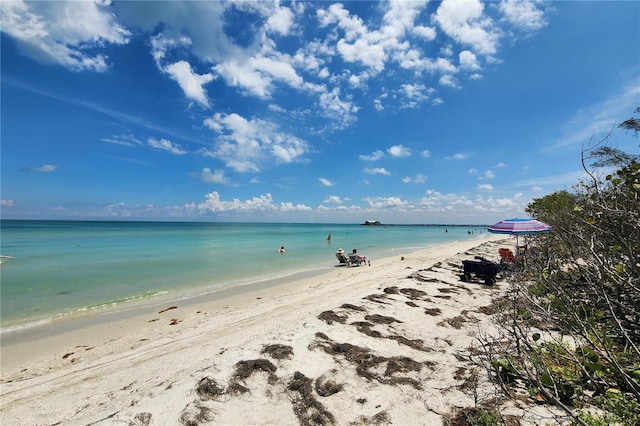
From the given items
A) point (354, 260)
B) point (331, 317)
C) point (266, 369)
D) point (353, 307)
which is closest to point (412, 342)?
point (331, 317)

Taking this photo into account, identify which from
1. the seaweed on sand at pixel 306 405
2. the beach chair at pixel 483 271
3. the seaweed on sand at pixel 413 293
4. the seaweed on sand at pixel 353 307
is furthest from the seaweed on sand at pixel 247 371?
the beach chair at pixel 483 271

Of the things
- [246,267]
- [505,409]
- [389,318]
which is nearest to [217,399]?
[505,409]

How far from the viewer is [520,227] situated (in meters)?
10.1

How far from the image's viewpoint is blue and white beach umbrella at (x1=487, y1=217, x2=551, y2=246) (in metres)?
9.81

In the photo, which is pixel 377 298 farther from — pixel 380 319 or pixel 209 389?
pixel 209 389

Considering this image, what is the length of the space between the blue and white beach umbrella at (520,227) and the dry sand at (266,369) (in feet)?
10.1

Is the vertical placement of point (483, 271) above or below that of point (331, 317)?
above

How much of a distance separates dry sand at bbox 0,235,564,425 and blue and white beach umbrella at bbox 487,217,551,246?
3.08 metres

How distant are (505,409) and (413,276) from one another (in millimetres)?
8092

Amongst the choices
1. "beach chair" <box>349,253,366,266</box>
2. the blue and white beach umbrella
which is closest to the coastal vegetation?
the blue and white beach umbrella

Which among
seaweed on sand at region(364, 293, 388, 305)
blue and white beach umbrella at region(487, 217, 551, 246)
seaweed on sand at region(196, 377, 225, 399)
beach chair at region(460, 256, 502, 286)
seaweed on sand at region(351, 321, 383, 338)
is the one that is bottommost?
seaweed on sand at region(196, 377, 225, 399)

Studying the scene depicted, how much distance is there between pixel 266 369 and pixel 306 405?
898mm

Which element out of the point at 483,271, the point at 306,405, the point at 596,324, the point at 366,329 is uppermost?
the point at 596,324

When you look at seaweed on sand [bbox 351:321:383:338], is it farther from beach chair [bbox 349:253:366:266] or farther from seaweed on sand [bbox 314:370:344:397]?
beach chair [bbox 349:253:366:266]
